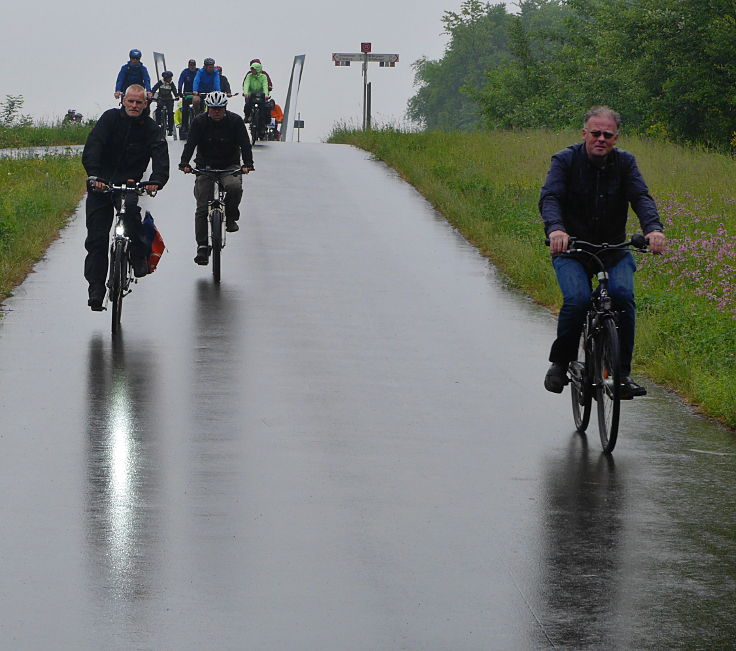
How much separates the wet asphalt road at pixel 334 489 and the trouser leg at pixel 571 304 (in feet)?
1.71

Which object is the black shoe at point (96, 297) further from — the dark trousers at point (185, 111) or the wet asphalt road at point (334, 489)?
the dark trousers at point (185, 111)

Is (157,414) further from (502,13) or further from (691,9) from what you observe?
(502,13)

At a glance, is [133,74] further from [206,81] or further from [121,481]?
[121,481]

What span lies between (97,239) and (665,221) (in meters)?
9.57

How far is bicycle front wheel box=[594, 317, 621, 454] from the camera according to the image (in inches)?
340

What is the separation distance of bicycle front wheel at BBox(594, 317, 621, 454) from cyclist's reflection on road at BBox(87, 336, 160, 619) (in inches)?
101

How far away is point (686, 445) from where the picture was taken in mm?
9156

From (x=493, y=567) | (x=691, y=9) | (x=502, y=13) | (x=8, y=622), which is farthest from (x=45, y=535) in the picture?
(x=502, y=13)

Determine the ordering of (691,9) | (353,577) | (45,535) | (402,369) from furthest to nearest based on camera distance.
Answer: (691,9) < (402,369) < (45,535) < (353,577)

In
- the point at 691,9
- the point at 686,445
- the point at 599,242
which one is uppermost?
the point at 691,9

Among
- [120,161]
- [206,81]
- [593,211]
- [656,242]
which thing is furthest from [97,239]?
[206,81]

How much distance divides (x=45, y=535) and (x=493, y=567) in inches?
76.1

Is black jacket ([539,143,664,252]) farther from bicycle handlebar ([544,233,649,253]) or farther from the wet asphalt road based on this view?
the wet asphalt road

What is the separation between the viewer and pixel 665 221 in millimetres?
20391
